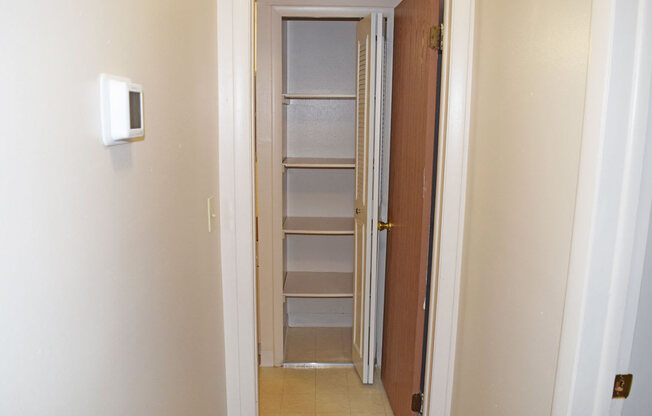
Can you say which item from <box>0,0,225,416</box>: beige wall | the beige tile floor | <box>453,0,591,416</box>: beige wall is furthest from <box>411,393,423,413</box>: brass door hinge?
<box>0,0,225,416</box>: beige wall

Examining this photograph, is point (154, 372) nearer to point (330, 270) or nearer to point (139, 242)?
point (139, 242)

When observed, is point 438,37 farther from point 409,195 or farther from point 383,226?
point 383,226

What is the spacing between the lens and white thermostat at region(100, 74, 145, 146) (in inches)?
33.1

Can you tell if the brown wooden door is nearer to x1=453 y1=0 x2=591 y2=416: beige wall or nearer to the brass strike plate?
x1=453 y1=0 x2=591 y2=416: beige wall

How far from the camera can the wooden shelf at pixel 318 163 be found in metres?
2.98

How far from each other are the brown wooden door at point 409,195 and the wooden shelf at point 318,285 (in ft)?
1.64

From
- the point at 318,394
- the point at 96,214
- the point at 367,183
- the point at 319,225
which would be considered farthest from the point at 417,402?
the point at 96,214

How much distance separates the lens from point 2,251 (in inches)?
23.1

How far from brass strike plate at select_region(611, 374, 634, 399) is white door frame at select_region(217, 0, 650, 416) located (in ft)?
0.11

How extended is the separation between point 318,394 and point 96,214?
224cm

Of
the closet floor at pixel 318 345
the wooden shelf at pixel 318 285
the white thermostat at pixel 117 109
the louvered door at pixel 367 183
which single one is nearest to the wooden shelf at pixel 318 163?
the louvered door at pixel 367 183

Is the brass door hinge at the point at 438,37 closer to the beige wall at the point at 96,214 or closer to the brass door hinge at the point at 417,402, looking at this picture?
the beige wall at the point at 96,214

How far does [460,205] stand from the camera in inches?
68.7

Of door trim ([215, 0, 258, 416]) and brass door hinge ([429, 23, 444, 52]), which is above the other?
brass door hinge ([429, 23, 444, 52])
